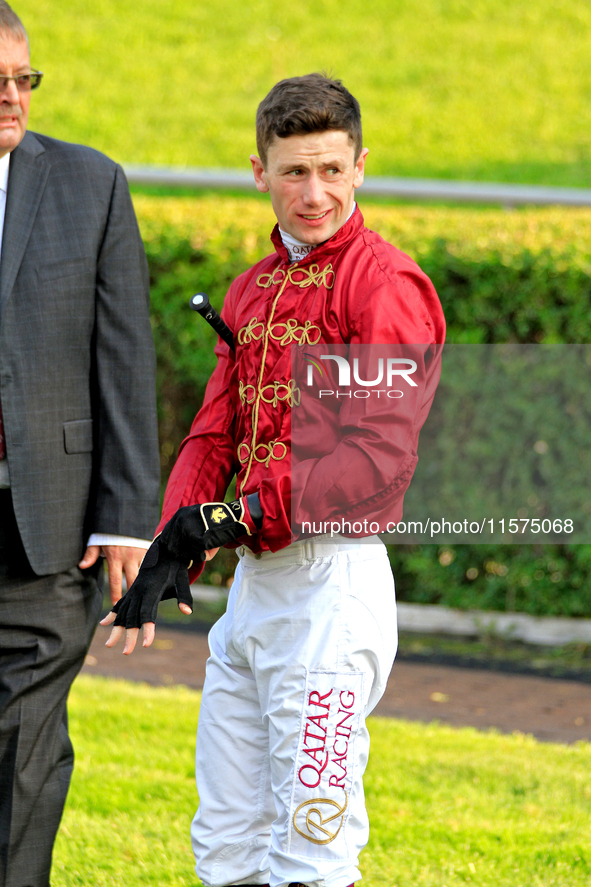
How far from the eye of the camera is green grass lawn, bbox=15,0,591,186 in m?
17.1

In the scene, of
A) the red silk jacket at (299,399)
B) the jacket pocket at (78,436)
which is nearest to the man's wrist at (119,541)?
the jacket pocket at (78,436)

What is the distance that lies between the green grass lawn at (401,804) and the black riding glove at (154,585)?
1378 millimetres

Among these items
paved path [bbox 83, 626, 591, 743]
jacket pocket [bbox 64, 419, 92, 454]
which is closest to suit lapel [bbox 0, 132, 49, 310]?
jacket pocket [bbox 64, 419, 92, 454]

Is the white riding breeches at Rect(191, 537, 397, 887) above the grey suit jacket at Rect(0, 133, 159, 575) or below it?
below

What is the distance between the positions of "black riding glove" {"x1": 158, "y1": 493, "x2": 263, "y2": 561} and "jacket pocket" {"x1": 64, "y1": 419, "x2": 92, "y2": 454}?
2.38ft

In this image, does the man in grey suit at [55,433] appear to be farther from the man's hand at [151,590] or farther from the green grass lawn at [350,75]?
the green grass lawn at [350,75]

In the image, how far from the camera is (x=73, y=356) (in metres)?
2.96

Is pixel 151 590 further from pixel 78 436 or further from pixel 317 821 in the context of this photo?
pixel 78 436

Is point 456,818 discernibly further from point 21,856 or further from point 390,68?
point 390,68

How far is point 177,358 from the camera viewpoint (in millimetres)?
6680

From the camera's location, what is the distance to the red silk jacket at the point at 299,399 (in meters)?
2.25

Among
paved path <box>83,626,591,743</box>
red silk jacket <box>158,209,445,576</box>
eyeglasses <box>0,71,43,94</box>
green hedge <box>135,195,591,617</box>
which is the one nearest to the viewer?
red silk jacket <box>158,209,445,576</box>

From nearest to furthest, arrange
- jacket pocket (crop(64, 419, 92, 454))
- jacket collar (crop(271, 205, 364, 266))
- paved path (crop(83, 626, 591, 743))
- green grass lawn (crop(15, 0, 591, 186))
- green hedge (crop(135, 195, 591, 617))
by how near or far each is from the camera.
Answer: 1. jacket collar (crop(271, 205, 364, 266))
2. jacket pocket (crop(64, 419, 92, 454))
3. paved path (crop(83, 626, 591, 743))
4. green hedge (crop(135, 195, 591, 617))
5. green grass lawn (crop(15, 0, 591, 186))

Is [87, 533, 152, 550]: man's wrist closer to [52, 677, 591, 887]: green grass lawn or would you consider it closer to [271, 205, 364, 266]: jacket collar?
[271, 205, 364, 266]: jacket collar
